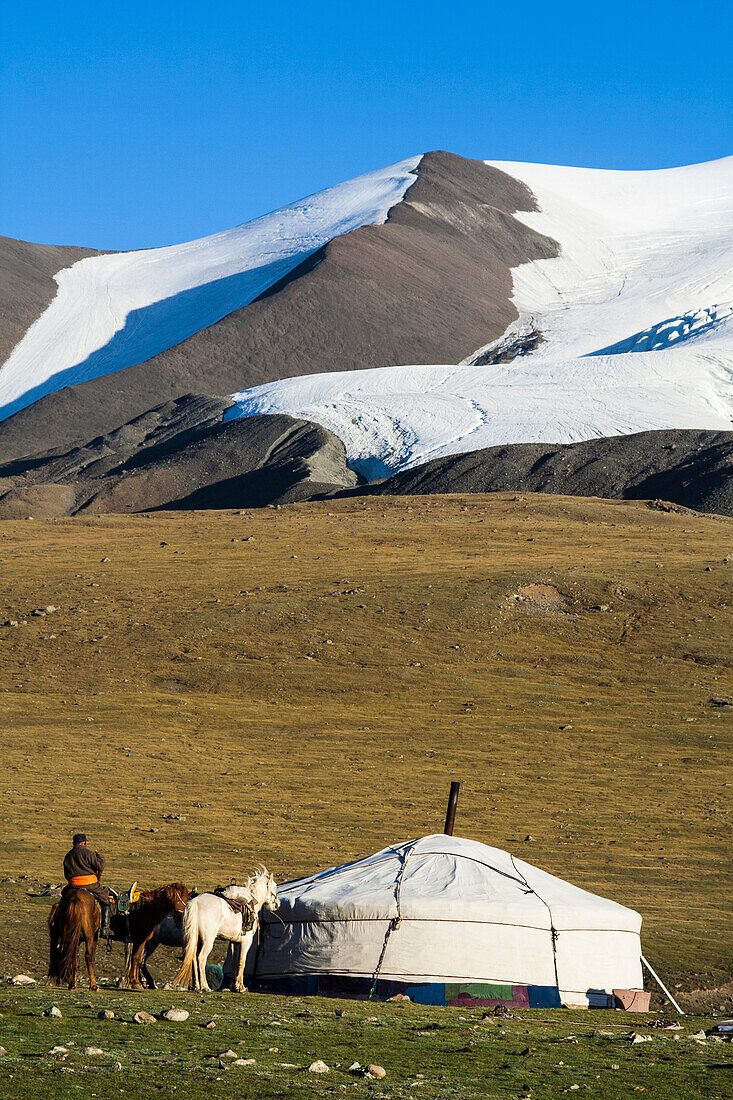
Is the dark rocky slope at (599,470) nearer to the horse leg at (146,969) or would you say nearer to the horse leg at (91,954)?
the horse leg at (146,969)

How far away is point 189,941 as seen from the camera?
45.1 ft

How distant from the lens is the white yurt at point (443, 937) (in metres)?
16.2

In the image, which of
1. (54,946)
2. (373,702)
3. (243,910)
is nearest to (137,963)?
(54,946)

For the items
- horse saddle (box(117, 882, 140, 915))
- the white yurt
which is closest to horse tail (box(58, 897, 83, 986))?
horse saddle (box(117, 882, 140, 915))

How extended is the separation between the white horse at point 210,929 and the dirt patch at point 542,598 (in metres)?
32.9

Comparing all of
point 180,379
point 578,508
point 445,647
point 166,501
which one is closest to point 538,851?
point 445,647

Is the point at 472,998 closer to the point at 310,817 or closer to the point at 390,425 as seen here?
the point at 310,817

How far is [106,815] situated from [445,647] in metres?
17.7

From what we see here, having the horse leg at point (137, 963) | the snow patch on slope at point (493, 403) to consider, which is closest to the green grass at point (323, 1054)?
the horse leg at point (137, 963)

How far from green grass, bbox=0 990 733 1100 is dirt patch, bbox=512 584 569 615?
33091 millimetres

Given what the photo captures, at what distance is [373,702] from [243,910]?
81.9ft

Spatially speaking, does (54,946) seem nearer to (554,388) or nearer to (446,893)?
(446,893)

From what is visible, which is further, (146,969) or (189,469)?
(189,469)

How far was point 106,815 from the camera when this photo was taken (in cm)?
2811
